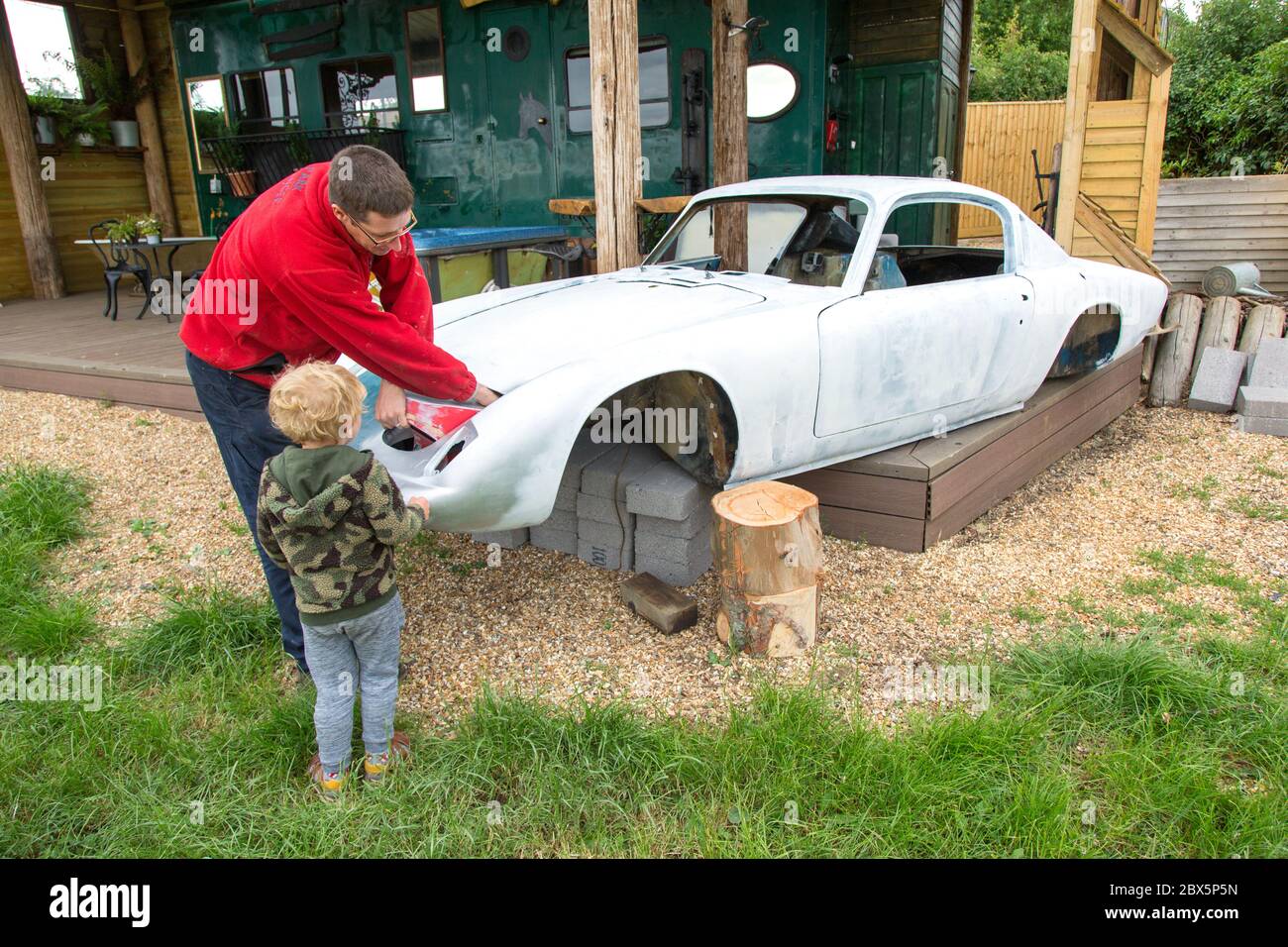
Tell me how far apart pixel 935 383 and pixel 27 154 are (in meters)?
9.92

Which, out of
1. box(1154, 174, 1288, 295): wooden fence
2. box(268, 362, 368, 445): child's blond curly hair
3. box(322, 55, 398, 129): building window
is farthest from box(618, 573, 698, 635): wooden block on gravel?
box(322, 55, 398, 129): building window

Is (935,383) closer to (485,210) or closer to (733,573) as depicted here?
(733,573)

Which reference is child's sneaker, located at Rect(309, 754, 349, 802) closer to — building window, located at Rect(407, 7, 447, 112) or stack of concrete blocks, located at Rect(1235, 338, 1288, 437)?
stack of concrete blocks, located at Rect(1235, 338, 1288, 437)

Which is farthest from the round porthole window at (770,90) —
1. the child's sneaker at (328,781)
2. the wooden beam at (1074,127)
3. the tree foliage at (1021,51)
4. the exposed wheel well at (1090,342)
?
the tree foliage at (1021,51)

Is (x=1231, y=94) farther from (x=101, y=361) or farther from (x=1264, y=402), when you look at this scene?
(x=101, y=361)

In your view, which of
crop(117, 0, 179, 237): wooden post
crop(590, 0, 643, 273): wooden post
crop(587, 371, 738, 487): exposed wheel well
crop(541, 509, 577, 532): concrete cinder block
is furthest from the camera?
crop(117, 0, 179, 237): wooden post

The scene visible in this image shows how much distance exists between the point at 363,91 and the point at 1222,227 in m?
8.80

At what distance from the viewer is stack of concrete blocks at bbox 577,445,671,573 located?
3.46 metres

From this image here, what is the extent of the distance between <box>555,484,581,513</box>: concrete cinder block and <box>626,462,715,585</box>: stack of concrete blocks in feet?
0.88

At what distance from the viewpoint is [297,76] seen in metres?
9.82

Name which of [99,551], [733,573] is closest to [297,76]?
[99,551]

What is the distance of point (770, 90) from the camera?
7.82 meters

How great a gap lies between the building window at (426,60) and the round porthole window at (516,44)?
2.62 feet

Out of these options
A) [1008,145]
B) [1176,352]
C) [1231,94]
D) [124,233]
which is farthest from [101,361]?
[1008,145]
